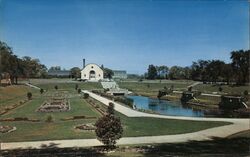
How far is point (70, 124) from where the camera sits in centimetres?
1353

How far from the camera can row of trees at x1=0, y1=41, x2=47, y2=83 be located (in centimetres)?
1224

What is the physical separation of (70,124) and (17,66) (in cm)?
257

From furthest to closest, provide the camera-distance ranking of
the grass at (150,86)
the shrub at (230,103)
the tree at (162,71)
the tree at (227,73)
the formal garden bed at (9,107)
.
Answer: the shrub at (230,103) → the tree at (227,73) → the grass at (150,86) → the tree at (162,71) → the formal garden bed at (9,107)

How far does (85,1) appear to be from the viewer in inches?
497

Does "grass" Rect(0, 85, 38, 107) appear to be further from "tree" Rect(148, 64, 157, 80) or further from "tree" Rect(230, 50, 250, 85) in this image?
"tree" Rect(230, 50, 250, 85)

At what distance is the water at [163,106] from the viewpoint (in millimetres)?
14867

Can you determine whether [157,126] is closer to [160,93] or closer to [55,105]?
[160,93]

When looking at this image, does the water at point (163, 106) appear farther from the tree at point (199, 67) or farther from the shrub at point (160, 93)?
the tree at point (199, 67)

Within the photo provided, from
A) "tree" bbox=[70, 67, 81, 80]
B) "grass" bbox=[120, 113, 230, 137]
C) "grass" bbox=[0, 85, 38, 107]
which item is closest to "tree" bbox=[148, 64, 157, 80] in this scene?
"grass" bbox=[120, 113, 230, 137]

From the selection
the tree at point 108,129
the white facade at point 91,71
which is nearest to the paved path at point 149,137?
the tree at point 108,129

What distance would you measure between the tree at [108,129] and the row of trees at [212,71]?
226 cm

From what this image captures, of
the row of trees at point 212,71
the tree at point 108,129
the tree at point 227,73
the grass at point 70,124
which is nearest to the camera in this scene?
the tree at point 108,129

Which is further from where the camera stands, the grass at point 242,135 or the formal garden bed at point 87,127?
the grass at point 242,135

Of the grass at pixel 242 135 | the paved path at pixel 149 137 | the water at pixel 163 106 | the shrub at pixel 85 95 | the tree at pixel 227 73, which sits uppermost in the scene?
the tree at pixel 227 73
